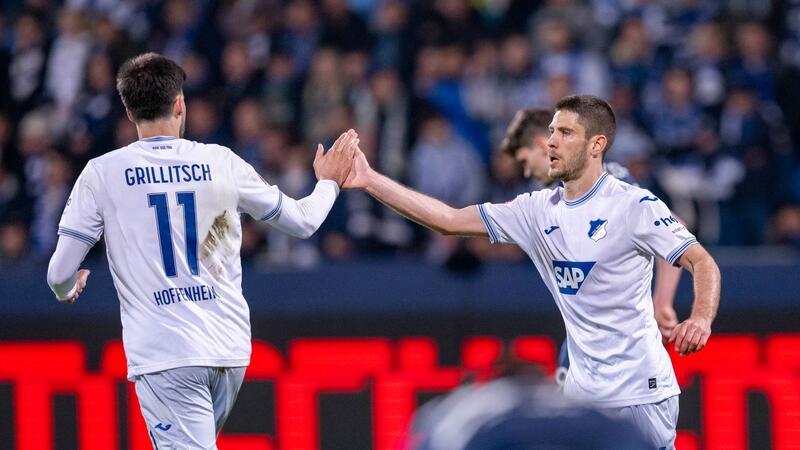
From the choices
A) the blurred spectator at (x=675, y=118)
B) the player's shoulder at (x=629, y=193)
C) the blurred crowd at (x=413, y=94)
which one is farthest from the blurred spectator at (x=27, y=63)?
the player's shoulder at (x=629, y=193)

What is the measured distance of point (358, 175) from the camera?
5.89 meters

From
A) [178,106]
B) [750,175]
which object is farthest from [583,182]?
[750,175]

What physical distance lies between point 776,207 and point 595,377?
196 inches

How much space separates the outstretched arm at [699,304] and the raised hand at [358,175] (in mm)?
1502

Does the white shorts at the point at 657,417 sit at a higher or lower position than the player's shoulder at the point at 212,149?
lower

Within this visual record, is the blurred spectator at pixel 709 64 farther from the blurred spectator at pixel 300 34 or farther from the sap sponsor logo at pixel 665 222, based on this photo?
the sap sponsor logo at pixel 665 222

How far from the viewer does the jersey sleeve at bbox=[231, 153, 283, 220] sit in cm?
511

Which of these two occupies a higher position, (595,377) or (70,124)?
(70,124)

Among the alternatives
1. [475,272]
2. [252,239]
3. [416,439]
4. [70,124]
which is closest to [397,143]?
[252,239]

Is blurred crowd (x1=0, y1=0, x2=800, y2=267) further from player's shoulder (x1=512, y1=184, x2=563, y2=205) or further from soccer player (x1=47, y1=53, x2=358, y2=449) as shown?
soccer player (x1=47, y1=53, x2=358, y2=449)

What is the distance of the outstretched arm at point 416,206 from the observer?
5859 mm

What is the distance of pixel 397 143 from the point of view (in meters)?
10.8

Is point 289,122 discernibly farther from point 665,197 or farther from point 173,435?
point 173,435

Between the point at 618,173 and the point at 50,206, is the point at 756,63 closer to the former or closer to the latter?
the point at 618,173
